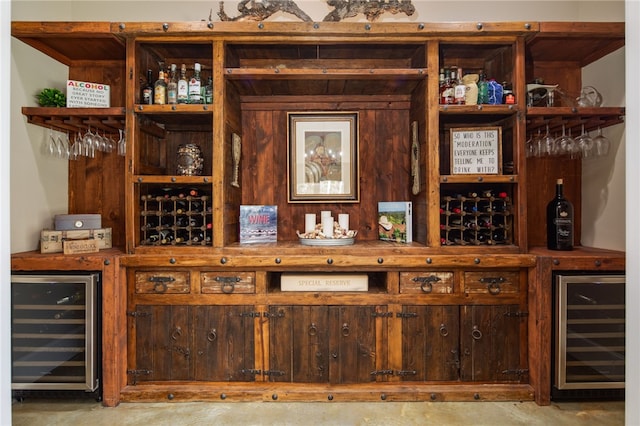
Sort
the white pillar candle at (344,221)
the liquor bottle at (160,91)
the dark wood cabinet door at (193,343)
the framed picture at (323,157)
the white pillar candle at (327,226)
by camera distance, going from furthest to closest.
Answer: the framed picture at (323,157) < the white pillar candle at (344,221) < the white pillar candle at (327,226) < the liquor bottle at (160,91) < the dark wood cabinet door at (193,343)

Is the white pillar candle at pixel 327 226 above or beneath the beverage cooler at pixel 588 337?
above

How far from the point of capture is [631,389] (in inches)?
56.6

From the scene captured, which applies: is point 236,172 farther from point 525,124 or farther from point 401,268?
point 525,124

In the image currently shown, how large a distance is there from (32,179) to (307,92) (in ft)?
6.97

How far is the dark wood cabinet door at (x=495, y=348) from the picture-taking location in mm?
2318

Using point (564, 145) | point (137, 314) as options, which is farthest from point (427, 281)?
point (137, 314)

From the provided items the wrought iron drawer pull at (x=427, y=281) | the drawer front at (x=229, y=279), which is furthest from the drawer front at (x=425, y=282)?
the drawer front at (x=229, y=279)

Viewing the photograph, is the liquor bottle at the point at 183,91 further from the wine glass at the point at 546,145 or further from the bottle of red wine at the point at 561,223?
the bottle of red wine at the point at 561,223

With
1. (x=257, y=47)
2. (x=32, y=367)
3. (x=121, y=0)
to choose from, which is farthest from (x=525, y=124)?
(x=32, y=367)

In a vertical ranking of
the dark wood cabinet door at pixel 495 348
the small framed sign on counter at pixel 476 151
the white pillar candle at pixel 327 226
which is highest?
the small framed sign on counter at pixel 476 151

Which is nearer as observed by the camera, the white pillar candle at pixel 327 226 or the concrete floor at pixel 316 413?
the concrete floor at pixel 316 413

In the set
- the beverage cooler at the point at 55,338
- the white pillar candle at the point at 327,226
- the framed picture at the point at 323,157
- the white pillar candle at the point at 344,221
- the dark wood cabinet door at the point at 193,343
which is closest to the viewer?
the beverage cooler at the point at 55,338

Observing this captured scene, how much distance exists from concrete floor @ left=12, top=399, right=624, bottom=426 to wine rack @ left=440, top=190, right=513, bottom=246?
1.08 meters

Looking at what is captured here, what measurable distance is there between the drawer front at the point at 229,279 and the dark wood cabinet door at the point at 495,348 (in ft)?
4.69
